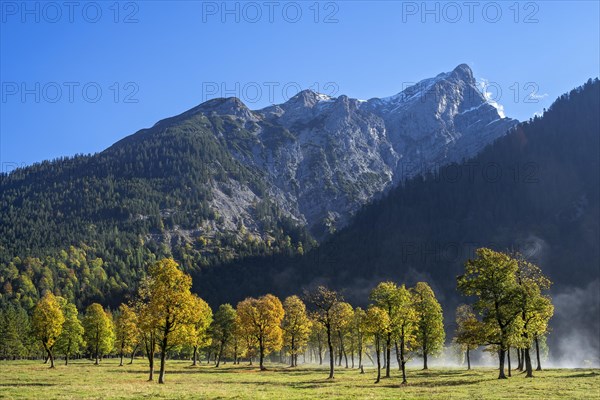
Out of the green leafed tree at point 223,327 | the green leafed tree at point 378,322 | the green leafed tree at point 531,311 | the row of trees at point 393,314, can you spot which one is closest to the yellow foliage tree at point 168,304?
the row of trees at point 393,314

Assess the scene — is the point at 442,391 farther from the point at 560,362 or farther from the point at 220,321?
the point at 560,362

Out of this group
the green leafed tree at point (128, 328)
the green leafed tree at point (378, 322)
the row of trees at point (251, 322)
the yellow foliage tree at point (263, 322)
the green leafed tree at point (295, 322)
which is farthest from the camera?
the green leafed tree at point (295, 322)

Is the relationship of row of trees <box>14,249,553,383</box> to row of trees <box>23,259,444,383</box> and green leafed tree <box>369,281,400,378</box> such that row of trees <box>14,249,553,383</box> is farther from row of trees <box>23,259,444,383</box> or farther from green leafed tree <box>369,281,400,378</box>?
row of trees <box>23,259,444,383</box>

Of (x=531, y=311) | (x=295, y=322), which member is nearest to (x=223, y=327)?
(x=295, y=322)

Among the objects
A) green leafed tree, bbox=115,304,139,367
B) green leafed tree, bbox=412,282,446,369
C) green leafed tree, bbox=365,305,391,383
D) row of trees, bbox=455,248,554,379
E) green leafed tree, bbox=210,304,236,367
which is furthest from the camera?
green leafed tree, bbox=210,304,236,367

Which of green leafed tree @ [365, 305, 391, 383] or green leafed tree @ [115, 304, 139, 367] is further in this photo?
green leafed tree @ [115, 304, 139, 367]

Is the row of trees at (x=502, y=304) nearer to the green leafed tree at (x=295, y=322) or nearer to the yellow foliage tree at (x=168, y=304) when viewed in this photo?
the yellow foliage tree at (x=168, y=304)

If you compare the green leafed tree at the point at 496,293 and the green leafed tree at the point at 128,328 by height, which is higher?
the green leafed tree at the point at 496,293

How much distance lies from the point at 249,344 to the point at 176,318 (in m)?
47.6

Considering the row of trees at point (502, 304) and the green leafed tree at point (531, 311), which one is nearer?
the row of trees at point (502, 304)

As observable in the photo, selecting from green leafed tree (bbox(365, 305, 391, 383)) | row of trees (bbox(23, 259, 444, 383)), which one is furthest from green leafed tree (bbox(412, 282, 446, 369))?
green leafed tree (bbox(365, 305, 391, 383))

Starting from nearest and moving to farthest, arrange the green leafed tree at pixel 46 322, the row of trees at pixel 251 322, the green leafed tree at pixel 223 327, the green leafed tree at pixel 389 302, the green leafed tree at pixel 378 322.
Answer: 1. the row of trees at pixel 251 322
2. the green leafed tree at pixel 378 322
3. the green leafed tree at pixel 389 302
4. the green leafed tree at pixel 46 322
5. the green leafed tree at pixel 223 327

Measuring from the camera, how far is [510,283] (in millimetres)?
58125

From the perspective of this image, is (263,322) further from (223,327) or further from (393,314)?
(393,314)
